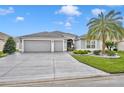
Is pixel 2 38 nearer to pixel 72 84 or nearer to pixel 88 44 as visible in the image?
pixel 88 44

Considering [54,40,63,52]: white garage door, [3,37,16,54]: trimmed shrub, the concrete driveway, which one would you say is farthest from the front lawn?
[54,40,63,52]: white garage door

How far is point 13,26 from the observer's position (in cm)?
1528

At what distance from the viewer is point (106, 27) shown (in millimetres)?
23531

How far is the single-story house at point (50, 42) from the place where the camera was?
105ft

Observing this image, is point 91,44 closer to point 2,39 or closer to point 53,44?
point 53,44

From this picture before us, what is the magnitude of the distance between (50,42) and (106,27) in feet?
35.1

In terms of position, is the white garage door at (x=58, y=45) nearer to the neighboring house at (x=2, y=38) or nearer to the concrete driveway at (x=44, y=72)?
the neighboring house at (x=2, y=38)

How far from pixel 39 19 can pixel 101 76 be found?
234 inches

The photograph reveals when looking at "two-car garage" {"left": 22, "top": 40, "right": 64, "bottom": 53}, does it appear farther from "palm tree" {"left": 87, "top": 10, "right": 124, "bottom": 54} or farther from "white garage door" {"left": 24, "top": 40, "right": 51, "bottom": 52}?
"palm tree" {"left": 87, "top": 10, "right": 124, "bottom": 54}

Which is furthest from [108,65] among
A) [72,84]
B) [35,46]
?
[35,46]

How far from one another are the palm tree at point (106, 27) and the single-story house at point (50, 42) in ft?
23.5

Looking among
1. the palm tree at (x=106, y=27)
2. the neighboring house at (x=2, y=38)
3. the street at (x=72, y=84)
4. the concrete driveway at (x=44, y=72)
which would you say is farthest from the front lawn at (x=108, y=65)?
the neighboring house at (x=2, y=38)

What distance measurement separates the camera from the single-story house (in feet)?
105
